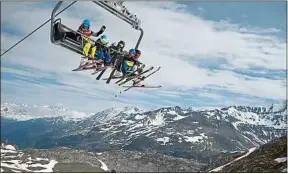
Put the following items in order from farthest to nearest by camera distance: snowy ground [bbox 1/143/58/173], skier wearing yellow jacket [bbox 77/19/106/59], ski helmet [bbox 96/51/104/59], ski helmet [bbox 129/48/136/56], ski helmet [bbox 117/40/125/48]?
snowy ground [bbox 1/143/58/173], ski helmet [bbox 129/48/136/56], ski helmet [bbox 117/40/125/48], ski helmet [bbox 96/51/104/59], skier wearing yellow jacket [bbox 77/19/106/59]

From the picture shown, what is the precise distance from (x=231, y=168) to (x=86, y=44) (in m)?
35.2

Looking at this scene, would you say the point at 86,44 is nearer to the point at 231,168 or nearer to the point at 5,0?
the point at 5,0

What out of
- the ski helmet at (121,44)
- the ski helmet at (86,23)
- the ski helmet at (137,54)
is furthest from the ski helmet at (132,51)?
the ski helmet at (86,23)

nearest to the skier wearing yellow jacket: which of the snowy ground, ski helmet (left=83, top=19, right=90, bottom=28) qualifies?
ski helmet (left=83, top=19, right=90, bottom=28)

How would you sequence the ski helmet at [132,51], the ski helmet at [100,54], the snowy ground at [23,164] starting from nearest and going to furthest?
the ski helmet at [100,54] < the ski helmet at [132,51] < the snowy ground at [23,164]

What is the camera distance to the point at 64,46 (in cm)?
912

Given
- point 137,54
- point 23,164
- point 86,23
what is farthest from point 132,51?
point 23,164

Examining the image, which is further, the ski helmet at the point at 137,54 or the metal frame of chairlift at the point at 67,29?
the ski helmet at the point at 137,54

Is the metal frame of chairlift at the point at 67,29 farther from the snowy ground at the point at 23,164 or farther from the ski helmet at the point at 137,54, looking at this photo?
the snowy ground at the point at 23,164

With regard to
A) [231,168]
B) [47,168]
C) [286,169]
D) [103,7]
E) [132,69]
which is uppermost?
[103,7]

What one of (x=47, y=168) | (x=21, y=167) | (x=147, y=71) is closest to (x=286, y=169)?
(x=147, y=71)

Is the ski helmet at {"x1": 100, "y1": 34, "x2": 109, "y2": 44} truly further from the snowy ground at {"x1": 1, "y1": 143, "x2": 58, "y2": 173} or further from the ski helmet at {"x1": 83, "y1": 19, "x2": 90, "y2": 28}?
the snowy ground at {"x1": 1, "y1": 143, "x2": 58, "y2": 173}

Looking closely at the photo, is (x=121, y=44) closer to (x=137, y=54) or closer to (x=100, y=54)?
(x=137, y=54)

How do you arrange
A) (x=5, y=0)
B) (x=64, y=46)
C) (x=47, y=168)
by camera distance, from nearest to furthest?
1. (x=64, y=46)
2. (x=5, y=0)
3. (x=47, y=168)
